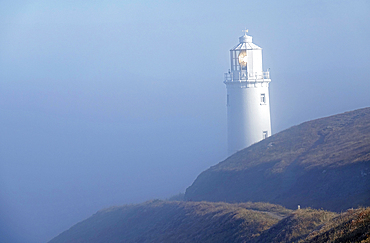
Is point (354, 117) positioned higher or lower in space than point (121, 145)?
higher

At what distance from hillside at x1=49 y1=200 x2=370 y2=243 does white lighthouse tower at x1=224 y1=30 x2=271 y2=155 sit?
8741 millimetres

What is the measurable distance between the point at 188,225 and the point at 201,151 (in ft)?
219

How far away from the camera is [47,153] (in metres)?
91.1

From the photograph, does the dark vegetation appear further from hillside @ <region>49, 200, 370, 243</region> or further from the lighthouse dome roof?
the lighthouse dome roof

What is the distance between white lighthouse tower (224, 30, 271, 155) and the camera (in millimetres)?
29531

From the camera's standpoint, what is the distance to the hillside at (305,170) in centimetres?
1641

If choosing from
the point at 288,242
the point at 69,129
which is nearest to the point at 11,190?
the point at 69,129

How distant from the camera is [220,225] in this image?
14875 mm

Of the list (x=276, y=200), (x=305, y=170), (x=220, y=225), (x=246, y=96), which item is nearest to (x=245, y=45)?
(x=246, y=96)

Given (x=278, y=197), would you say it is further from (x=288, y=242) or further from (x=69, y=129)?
(x=69, y=129)

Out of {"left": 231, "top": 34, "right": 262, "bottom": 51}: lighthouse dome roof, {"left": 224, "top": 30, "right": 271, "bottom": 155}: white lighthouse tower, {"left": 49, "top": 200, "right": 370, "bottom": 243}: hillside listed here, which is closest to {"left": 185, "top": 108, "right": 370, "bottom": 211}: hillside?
{"left": 224, "top": 30, "right": 271, "bottom": 155}: white lighthouse tower

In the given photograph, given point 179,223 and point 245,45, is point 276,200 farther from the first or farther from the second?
point 245,45

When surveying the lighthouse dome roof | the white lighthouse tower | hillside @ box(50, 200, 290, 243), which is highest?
the lighthouse dome roof

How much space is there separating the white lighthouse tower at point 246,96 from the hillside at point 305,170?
71.6 inches
